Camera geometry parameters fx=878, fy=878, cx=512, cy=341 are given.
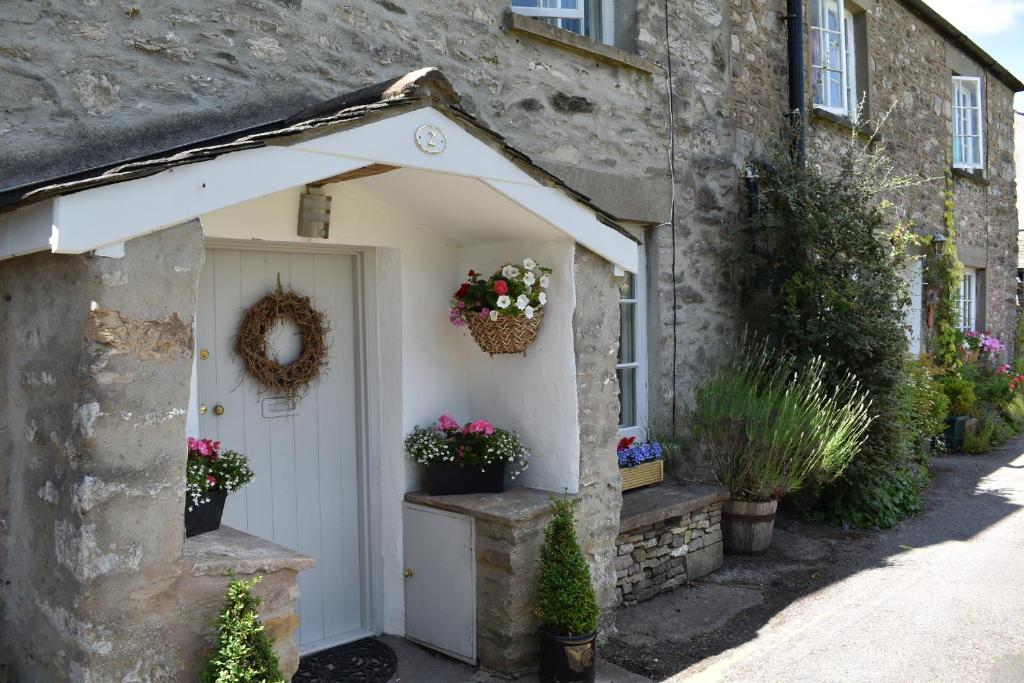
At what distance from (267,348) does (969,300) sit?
1180 cm

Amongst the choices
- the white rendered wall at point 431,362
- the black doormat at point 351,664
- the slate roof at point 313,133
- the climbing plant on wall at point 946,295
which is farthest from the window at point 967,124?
the black doormat at point 351,664

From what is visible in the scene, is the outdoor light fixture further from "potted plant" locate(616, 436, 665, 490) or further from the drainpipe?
the drainpipe

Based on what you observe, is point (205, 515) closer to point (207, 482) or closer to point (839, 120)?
point (207, 482)

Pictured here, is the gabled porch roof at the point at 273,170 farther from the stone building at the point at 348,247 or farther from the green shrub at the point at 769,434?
the green shrub at the point at 769,434

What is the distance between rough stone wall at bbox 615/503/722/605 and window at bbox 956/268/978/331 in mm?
8350

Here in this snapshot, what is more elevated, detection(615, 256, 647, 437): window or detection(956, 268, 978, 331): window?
detection(956, 268, 978, 331): window

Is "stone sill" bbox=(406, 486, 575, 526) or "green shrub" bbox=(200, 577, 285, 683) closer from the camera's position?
"green shrub" bbox=(200, 577, 285, 683)

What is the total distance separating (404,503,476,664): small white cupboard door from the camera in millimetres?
4594

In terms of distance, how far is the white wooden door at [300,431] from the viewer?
4.41m

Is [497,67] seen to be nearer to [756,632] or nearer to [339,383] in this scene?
[339,383]

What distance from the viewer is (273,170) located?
130 inches

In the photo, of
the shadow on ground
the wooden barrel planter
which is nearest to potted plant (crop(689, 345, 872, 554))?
the wooden barrel planter

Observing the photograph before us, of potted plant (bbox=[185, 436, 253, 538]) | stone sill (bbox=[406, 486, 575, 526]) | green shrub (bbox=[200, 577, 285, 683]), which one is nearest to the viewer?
green shrub (bbox=[200, 577, 285, 683])

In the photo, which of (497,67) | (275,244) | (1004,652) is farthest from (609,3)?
(1004,652)
